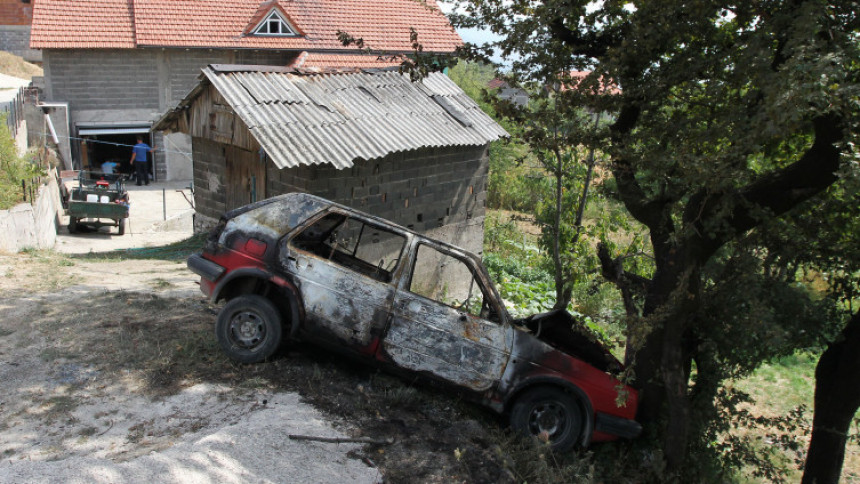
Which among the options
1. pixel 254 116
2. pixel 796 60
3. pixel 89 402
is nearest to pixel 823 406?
pixel 796 60

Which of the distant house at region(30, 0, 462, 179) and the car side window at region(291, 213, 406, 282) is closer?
the car side window at region(291, 213, 406, 282)

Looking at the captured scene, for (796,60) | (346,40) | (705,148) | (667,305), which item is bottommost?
(667,305)

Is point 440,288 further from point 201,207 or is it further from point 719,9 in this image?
point 719,9

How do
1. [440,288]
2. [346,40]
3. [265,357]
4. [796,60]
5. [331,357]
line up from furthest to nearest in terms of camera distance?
[440,288]
[346,40]
[331,357]
[265,357]
[796,60]

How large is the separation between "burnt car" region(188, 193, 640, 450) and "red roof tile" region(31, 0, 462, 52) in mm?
19640

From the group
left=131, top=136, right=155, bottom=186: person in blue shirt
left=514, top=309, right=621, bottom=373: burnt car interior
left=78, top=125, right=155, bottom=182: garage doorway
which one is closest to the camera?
left=514, top=309, right=621, bottom=373: burnt car interior

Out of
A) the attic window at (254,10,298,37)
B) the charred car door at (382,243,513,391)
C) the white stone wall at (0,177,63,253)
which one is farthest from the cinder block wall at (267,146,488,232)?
the attic window at (254,10,298,37)

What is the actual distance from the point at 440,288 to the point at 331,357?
6.06m

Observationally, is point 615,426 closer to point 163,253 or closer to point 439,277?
point 439,277

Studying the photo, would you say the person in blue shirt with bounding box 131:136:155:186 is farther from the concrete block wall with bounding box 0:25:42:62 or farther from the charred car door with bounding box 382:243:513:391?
the charred car door with bounding box 382:243:513:391

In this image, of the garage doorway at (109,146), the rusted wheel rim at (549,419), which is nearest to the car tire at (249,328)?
the rusted wheel rim at (549,419)

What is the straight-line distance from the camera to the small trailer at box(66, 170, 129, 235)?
56.6ft

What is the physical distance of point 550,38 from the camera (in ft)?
24.3

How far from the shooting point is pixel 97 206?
1725cm
